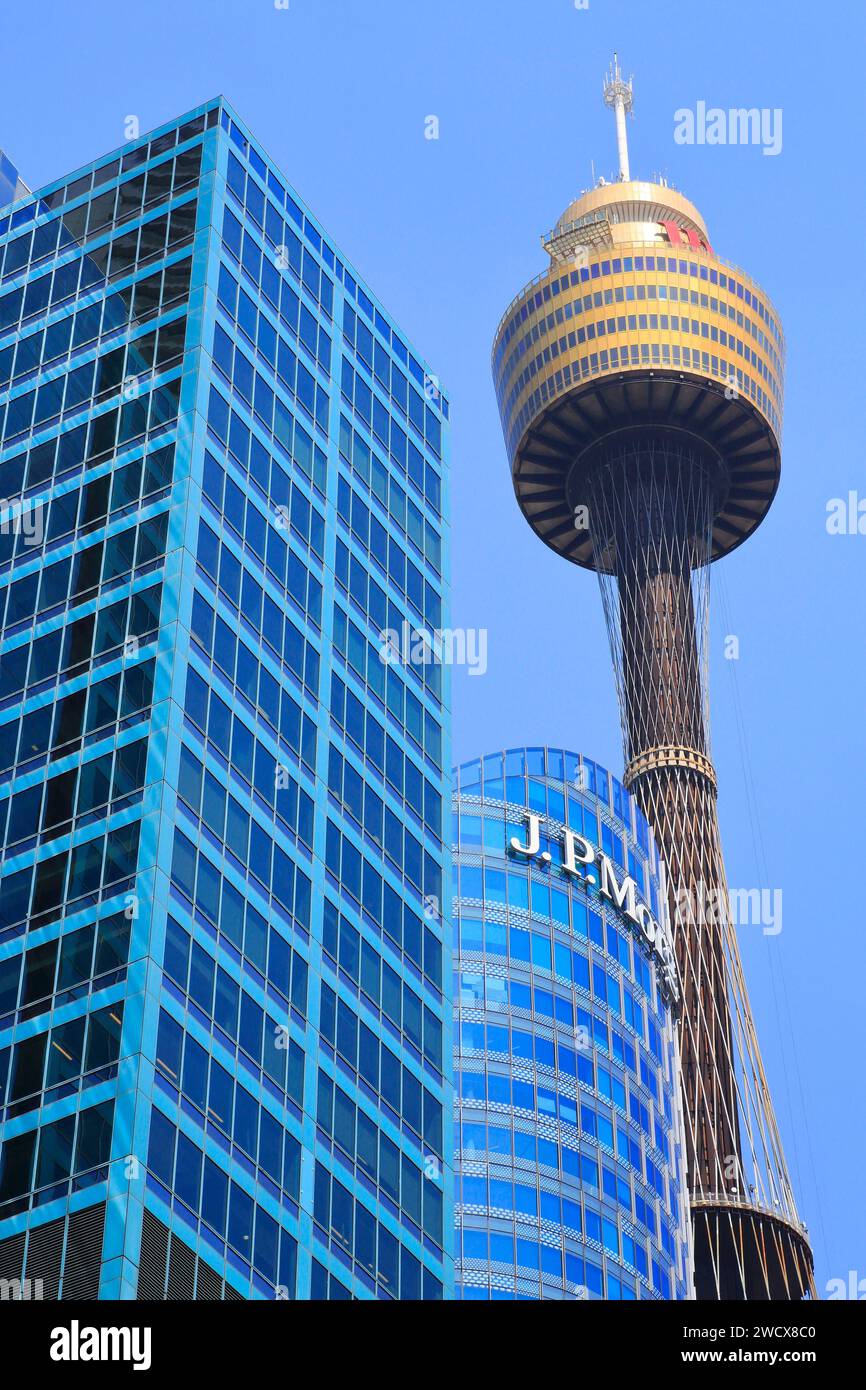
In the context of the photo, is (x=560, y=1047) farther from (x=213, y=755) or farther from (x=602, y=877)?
(x=213, y=755)

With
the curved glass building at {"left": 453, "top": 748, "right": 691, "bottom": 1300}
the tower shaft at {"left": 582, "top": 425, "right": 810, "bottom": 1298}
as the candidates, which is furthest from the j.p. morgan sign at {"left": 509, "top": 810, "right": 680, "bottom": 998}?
the tower shaft at {"left": 582, "top": 425, "right": 810, "bottom": 1298}

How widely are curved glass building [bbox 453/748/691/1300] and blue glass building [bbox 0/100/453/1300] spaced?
28552mm

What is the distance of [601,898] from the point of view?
123375 mm

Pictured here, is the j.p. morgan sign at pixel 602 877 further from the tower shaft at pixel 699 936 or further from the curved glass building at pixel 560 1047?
the tower shaft at pixel 699 936

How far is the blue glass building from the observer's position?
196 ft

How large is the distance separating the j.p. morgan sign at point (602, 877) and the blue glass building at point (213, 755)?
30511mm

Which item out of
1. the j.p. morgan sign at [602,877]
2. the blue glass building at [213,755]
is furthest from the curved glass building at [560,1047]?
the blue glass building at [213,755]

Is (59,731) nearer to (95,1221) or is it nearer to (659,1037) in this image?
(95,1221)

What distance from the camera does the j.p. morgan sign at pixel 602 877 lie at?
120 metres

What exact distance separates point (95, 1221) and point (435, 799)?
96.1 feet

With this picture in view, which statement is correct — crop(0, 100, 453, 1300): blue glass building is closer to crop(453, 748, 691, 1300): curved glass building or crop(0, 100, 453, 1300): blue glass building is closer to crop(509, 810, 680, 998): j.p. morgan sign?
crop(453, 748, 691, 1300): curved glass building
